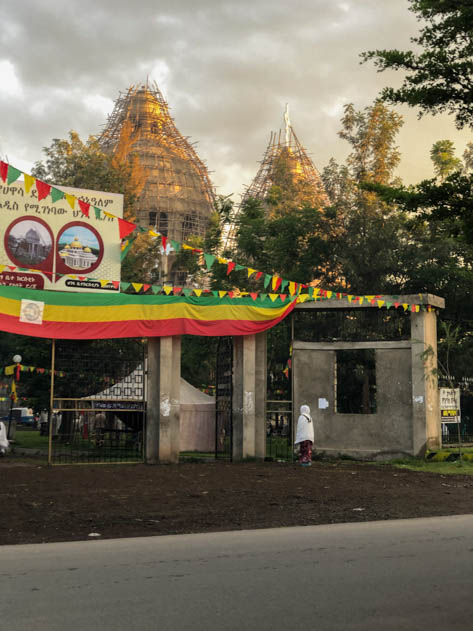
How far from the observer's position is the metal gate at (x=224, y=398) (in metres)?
19.5

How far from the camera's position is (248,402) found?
19.0 m

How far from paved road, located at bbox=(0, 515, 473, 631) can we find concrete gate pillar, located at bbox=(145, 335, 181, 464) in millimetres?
9598

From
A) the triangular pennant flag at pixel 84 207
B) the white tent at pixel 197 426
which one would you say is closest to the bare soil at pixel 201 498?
the white tent at pixel 197 426

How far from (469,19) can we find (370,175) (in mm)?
28362

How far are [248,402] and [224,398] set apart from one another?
121cm

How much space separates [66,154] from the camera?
39.9 m

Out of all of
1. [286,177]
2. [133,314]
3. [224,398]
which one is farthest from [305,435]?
[286,177]

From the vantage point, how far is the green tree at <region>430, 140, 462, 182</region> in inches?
1484

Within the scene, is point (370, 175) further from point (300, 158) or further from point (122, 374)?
point (300, 158)

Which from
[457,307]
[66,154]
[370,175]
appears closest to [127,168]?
[66,154]

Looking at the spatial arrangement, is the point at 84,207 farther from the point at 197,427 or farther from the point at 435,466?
the point at 435,466

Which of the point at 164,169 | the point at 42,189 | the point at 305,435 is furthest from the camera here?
the point at 164,169

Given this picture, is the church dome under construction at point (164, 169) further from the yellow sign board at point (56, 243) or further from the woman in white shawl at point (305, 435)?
the woman in white shawl at point (305, 435)

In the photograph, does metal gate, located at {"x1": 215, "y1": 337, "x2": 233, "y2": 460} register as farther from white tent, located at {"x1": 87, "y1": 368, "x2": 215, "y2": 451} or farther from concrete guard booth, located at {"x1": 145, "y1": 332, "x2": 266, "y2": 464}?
white tent, located at {"x1": 87, "y1": 368, "x2": 215, "y2": 451}
